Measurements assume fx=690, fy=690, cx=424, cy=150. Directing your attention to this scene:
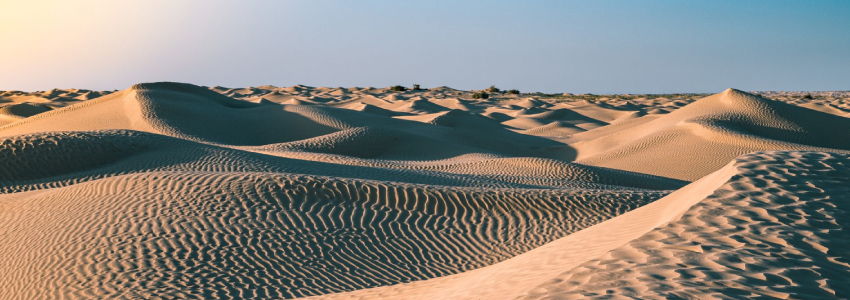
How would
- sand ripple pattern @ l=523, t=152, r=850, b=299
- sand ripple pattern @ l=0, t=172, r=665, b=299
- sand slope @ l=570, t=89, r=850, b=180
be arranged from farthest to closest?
1. sand slope @ l=570, t=89, r=850, b=180
2. sand ripple pattern @ l=0, t=172, r=665, b=299
3. sand ripple pattern @ l=523, t=152, r=850, b=299

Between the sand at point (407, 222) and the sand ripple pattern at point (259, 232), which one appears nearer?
the sand at point (407, 222)

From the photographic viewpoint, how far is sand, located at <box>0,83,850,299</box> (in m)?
3.29

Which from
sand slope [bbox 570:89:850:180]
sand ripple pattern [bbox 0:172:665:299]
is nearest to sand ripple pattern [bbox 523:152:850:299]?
sand ripple pattern [bbox 0:172:665:299]

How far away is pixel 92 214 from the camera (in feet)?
23.8

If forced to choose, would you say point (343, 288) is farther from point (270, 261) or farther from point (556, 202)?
point (556, 202)

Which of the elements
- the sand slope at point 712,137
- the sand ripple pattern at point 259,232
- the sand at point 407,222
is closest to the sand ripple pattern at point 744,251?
the sand at point 407,222

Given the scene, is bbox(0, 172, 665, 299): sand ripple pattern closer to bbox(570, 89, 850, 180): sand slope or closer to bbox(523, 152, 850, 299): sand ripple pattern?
bbox(523, 152, 850, 299): sand ripple pattern

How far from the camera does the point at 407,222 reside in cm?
766

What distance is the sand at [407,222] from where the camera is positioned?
10.8 ft

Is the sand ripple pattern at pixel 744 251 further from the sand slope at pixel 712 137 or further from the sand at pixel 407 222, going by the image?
the sand slope at pixel 712 137

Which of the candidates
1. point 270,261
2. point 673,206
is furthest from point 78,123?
point 673,206

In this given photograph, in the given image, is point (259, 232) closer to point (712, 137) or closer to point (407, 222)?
point (407, 222)

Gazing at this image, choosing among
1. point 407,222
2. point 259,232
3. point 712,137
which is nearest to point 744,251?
point 407,222

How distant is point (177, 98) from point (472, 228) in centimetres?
1496
